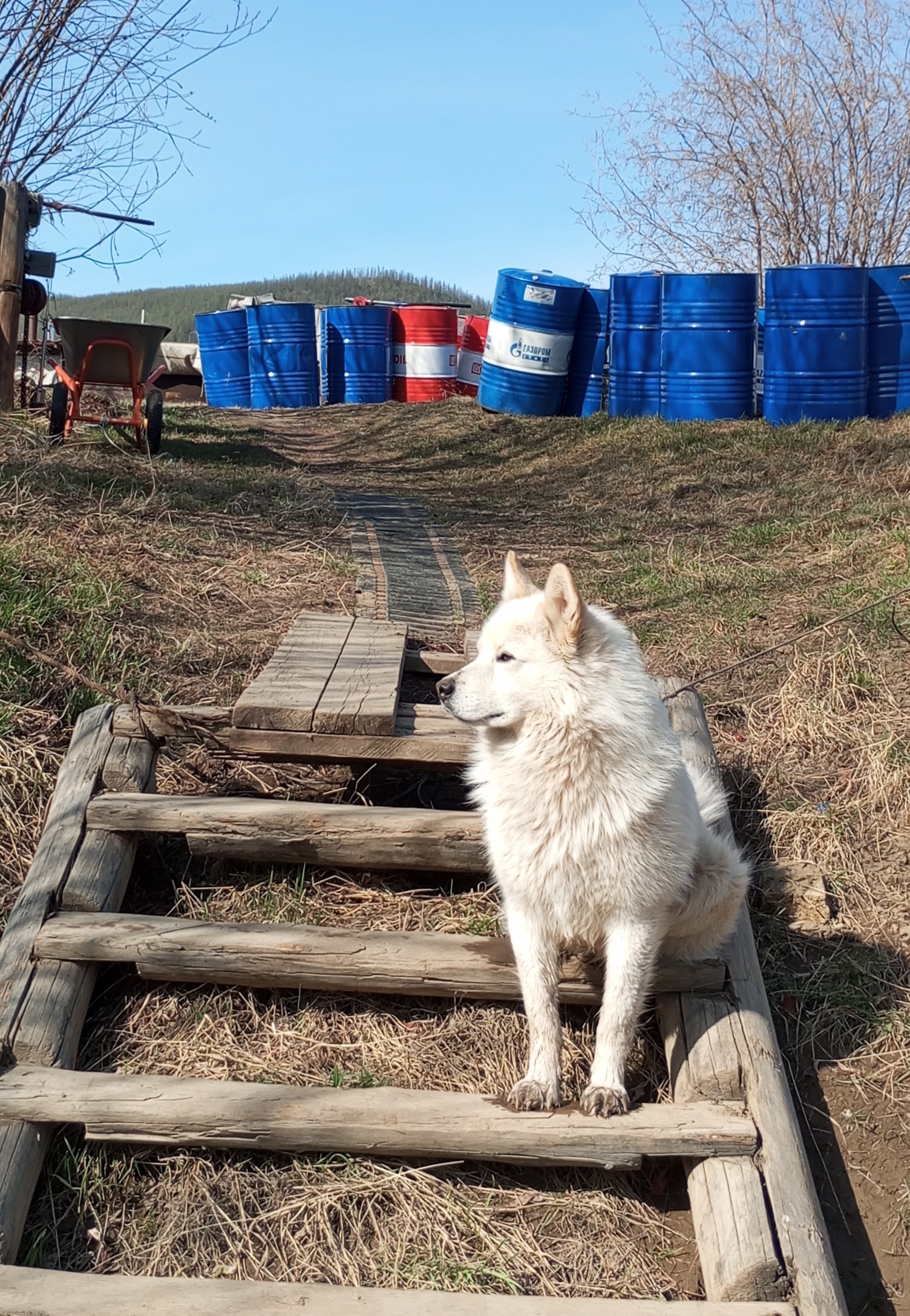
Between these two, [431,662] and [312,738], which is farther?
[431,662]

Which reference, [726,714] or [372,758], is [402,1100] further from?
[726,714]

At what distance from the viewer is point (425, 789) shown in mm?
4113

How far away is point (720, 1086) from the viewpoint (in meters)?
2.64

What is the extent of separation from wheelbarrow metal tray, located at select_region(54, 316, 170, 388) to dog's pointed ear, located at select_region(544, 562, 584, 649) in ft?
21.7

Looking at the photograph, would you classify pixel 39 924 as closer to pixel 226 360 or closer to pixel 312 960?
pixel 312 960

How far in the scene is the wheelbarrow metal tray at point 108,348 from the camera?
8.23 meters

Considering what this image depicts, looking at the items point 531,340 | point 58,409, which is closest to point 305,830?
point 58,409

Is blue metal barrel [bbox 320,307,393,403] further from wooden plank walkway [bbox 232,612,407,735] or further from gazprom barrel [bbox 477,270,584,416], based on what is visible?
wooden plank walkway [bbox 232,612,407,735]

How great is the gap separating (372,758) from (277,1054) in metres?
0.91

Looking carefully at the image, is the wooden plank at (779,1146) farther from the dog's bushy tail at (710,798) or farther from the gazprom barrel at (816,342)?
the gazprom barrel at (816,342)

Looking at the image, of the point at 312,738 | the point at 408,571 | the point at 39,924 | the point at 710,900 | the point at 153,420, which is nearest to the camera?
the point at 710,900

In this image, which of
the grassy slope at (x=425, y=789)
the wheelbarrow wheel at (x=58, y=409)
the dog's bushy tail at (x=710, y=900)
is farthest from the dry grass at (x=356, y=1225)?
the wheelbarrow wheel at (x=58, y=409)

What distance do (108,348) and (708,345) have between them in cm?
604

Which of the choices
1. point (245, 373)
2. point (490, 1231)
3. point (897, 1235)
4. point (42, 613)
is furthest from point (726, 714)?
point (245, 373)
